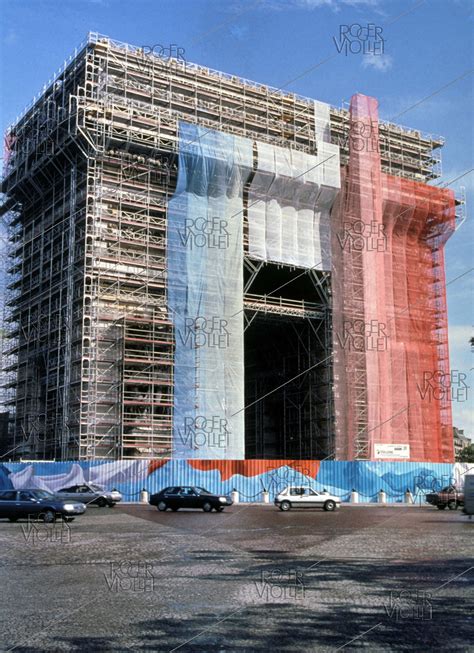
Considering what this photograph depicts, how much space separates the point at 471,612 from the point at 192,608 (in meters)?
3.44

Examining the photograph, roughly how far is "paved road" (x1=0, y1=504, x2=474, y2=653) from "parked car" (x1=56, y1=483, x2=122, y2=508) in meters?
14.0

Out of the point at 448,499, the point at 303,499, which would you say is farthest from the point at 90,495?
the point at 448,499

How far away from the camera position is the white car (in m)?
32.4

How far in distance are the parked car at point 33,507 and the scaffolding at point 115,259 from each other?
12028 millimetres

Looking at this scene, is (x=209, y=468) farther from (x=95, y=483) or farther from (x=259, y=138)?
(x=259, y=138)

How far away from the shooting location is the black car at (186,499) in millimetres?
31125

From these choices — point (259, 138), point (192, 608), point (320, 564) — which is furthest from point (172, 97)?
point (192, 608)

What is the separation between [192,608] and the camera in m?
9.23

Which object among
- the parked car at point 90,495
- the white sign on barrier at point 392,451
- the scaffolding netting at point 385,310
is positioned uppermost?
the scaffolding netting at point 385,310

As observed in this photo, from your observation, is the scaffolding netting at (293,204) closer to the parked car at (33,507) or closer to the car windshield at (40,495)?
the car windshield at (40,495)

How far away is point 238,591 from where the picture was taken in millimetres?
10430

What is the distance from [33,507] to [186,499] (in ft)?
24.5

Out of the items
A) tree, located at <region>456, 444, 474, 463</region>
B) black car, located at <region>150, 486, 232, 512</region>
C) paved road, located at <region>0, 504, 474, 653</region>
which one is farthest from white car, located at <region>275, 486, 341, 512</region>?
tree, located at <region>456, 444, 474, 463</region>

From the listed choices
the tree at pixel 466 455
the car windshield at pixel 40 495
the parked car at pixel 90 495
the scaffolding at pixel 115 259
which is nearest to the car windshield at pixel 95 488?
the parked car at pixel 90 495
